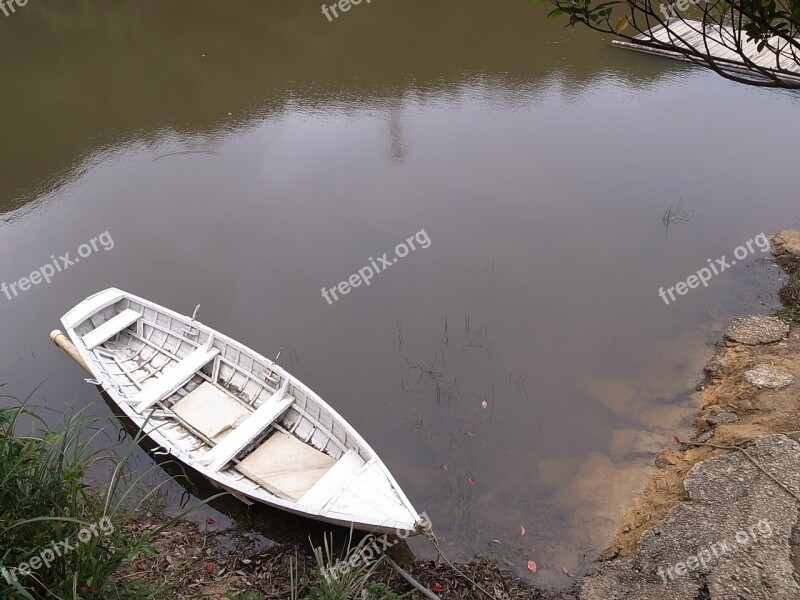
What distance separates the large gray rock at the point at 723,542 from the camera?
454 cm

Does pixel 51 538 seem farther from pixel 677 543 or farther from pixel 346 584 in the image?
pixel 677 543

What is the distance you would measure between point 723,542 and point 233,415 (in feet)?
16.4

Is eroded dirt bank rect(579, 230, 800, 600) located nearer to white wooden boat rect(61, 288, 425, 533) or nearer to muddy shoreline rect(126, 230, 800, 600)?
muddy shoreline rect(126, 230, 800, 600)

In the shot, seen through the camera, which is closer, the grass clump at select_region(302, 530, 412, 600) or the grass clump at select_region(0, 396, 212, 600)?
the grass clump at select_region(0, 396, 212, 600)

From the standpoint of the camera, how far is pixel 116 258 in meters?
8.85

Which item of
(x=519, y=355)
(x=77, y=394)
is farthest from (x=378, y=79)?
(x=77, y=394)

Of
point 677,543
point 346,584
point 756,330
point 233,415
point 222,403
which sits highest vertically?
point 222,403

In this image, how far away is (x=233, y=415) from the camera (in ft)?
21.6

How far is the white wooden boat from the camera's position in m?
5.34

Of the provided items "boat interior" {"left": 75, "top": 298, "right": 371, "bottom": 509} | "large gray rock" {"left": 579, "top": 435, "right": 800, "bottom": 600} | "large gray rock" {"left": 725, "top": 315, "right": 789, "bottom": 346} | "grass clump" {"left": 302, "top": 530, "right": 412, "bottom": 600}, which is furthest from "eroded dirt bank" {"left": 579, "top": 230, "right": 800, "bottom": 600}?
"boat interior" {"left": 75, "top": 298, "right": 371, "bottom": 509}

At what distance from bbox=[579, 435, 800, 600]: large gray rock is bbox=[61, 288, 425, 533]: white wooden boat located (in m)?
1.95

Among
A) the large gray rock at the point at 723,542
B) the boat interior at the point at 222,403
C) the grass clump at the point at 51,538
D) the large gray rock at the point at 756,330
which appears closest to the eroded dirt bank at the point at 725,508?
the large gray rock at the point at 723,542

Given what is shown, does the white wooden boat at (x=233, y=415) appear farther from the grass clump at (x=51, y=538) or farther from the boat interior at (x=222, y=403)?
the grass clump at (x=51, y=538)

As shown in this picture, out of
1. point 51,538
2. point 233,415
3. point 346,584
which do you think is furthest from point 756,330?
point 51,538
